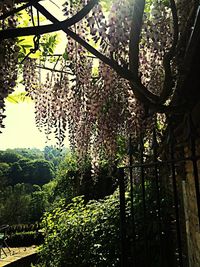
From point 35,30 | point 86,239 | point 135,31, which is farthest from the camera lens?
point 86,239

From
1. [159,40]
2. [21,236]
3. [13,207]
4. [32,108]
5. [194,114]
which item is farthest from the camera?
[13,207]

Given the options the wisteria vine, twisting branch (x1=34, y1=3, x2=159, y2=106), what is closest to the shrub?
the wisteria vine

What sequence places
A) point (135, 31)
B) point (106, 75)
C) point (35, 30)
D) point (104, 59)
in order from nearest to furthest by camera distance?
point (35, 30) < point (104, 59) < point (135, 31) < point (106, 75)

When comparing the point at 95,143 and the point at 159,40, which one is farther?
the point at 95,143

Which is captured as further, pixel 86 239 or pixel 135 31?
pixel 86 239

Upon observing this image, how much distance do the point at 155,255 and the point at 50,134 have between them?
187 cm

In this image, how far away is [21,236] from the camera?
10.5m

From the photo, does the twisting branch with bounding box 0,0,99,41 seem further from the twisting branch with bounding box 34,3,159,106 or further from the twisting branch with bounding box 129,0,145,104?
the twisting branch with bounding box 129,0,145,104

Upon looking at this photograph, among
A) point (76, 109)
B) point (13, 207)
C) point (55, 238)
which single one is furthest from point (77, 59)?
point (13, 207)

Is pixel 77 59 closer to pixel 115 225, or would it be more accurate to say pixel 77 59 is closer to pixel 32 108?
pixel 32 108

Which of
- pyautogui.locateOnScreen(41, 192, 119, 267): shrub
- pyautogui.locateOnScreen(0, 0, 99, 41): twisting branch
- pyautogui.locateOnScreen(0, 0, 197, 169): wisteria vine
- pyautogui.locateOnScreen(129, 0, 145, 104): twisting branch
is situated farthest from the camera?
pyautogui.locateOnScreen(41, 192, 119, 267): shrub

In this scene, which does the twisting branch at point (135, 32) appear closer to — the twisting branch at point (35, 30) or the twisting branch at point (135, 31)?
the twisting branch at point (135, 31)

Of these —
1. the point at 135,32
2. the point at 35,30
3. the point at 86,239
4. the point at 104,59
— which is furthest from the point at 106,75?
the point at 86,239

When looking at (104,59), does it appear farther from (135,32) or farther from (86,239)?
(86,239)
